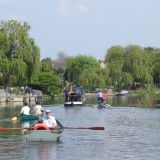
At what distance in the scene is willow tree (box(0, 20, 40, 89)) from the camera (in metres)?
73.2

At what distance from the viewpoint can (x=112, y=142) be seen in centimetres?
2662

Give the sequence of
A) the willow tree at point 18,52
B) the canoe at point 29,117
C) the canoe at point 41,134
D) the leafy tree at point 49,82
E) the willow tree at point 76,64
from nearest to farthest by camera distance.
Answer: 1. the canoe at point 41,134
2. the canoe at point 29,117
3. the willow tree at point 18,52
4. the leafy tree at point 49,82
5. the willow tree at point 76,64

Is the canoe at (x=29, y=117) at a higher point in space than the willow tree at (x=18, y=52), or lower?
lower

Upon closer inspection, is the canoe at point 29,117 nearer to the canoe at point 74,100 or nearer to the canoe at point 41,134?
the canoe at point 41,134

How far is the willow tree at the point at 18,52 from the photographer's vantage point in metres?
73.2

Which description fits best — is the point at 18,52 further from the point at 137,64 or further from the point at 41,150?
the point at 41,150

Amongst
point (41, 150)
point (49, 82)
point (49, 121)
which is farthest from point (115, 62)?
point (41, 150)

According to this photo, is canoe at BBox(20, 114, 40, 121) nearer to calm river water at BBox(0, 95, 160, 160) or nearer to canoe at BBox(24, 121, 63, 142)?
calm river water at BBox(0, 95, 160, 160)

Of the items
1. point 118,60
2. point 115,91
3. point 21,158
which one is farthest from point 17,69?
point 21,158

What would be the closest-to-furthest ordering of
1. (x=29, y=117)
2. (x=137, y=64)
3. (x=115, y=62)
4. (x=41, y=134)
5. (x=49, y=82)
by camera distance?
(x=41, y=134), (x=29, y=117), (x=49, y=82), (x=115, y=62), (x=137, y=64)

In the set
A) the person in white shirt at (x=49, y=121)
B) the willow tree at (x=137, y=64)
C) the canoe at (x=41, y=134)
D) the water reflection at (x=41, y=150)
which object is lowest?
the water reflection at (x=41, y=150)

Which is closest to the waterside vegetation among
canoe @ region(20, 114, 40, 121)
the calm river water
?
canoe @ region(20, 114, 40, 121)

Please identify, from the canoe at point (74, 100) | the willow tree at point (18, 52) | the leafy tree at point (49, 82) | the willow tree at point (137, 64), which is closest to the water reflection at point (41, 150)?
the canoe at point (74, 100)

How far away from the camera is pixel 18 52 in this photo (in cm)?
7469
